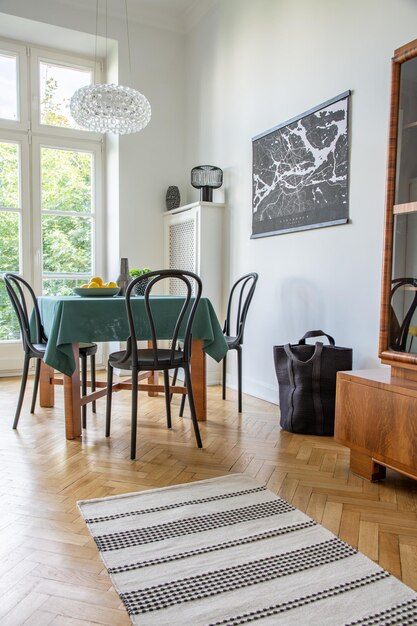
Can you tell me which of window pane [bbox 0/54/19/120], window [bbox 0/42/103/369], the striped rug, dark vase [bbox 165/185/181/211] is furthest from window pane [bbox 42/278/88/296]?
the striped rug

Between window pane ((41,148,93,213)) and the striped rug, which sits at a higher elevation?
window pane ((41,148,93,213))

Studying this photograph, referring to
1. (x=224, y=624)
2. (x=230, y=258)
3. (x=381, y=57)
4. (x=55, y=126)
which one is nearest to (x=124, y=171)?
(x=55, y=126)

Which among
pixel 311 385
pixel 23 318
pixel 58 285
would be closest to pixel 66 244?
pixel 58 285

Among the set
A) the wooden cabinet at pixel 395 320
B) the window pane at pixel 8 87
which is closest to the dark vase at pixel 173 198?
the window pane at pixel 8 87

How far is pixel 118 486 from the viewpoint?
209cm

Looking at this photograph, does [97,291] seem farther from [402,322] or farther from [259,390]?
[402,322]

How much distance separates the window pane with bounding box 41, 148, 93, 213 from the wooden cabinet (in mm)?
3432

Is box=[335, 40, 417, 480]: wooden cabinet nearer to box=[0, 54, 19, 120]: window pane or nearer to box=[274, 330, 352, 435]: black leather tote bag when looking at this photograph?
box=[274, 330, 352, 435]: black leather tote bag

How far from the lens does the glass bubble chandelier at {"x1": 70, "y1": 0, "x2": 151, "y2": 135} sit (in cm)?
334

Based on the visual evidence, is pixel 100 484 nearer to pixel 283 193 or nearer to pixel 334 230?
pixel 334 230

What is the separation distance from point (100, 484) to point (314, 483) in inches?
35.8

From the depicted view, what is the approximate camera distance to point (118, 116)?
3449 mm

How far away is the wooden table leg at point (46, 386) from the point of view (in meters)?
3.33

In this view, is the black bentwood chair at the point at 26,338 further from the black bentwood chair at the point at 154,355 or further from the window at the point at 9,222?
the window at the point at 9,222
